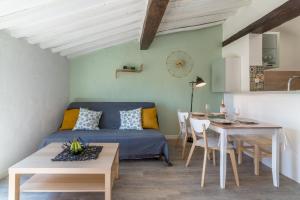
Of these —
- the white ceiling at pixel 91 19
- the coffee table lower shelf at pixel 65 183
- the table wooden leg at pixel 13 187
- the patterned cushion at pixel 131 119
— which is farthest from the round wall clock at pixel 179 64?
the table wooden leg at pixel 13 187

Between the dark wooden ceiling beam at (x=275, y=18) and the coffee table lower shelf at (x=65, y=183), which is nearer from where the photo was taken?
the coffee table lower shelf at (x=65, y=183)

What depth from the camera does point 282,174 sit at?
9.65 feet

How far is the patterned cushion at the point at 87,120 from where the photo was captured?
389 cm

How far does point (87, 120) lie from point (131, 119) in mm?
770

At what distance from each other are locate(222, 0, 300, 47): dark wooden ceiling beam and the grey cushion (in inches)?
86.1

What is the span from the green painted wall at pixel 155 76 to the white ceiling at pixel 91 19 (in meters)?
0.24

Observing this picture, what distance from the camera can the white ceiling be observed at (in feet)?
7.73

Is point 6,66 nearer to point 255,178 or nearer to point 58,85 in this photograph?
point 58,85

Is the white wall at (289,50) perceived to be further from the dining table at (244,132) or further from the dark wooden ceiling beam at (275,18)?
the dining table at (244,132)

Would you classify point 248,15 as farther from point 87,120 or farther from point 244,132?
point 87,120

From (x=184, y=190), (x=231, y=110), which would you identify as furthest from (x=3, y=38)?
(x=231, y=110)

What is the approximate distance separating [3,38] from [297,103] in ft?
11.7

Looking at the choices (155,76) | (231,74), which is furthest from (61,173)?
(231,74)

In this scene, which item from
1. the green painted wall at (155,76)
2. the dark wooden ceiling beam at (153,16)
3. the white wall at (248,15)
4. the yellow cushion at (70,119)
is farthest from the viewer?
the green painted wall at (155,76)
